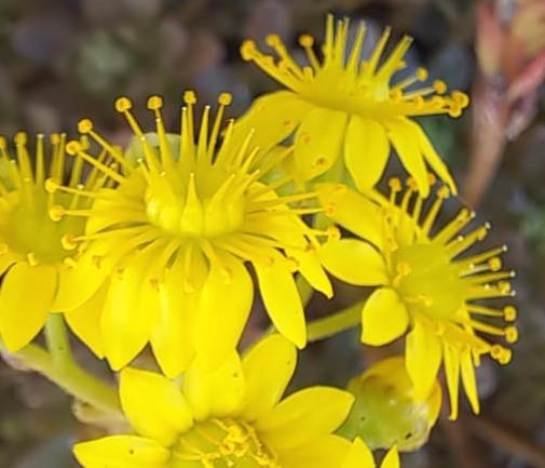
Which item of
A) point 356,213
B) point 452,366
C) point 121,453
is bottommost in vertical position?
point 121,453

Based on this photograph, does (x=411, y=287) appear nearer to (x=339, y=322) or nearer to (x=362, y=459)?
(x=339, y=322)

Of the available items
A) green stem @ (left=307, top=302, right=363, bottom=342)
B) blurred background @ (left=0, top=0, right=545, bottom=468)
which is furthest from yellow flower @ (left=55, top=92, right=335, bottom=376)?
blurred background @ (left=0, top=0, right=545, bottom=468)

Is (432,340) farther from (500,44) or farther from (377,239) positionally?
(500,44)

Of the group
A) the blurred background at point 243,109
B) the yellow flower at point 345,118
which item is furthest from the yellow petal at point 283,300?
the blurred background at point 243,109

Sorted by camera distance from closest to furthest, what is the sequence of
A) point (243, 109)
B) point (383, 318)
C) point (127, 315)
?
point (127, 315) → point (383, 318) → point (243, 109)

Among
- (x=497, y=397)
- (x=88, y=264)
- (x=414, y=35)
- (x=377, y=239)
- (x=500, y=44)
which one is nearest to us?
(x=88, y=264)

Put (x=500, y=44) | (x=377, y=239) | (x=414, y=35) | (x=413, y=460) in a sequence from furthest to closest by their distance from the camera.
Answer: (x=414, y=35) → (x=413, y=460) → (x=500, y=44) → (x=377, y=239)

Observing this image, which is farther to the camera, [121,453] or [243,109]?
[243,109]

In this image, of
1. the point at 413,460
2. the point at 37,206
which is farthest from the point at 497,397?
the point at 37,206

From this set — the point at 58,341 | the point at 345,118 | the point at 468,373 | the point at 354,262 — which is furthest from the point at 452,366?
the point at 58,341
